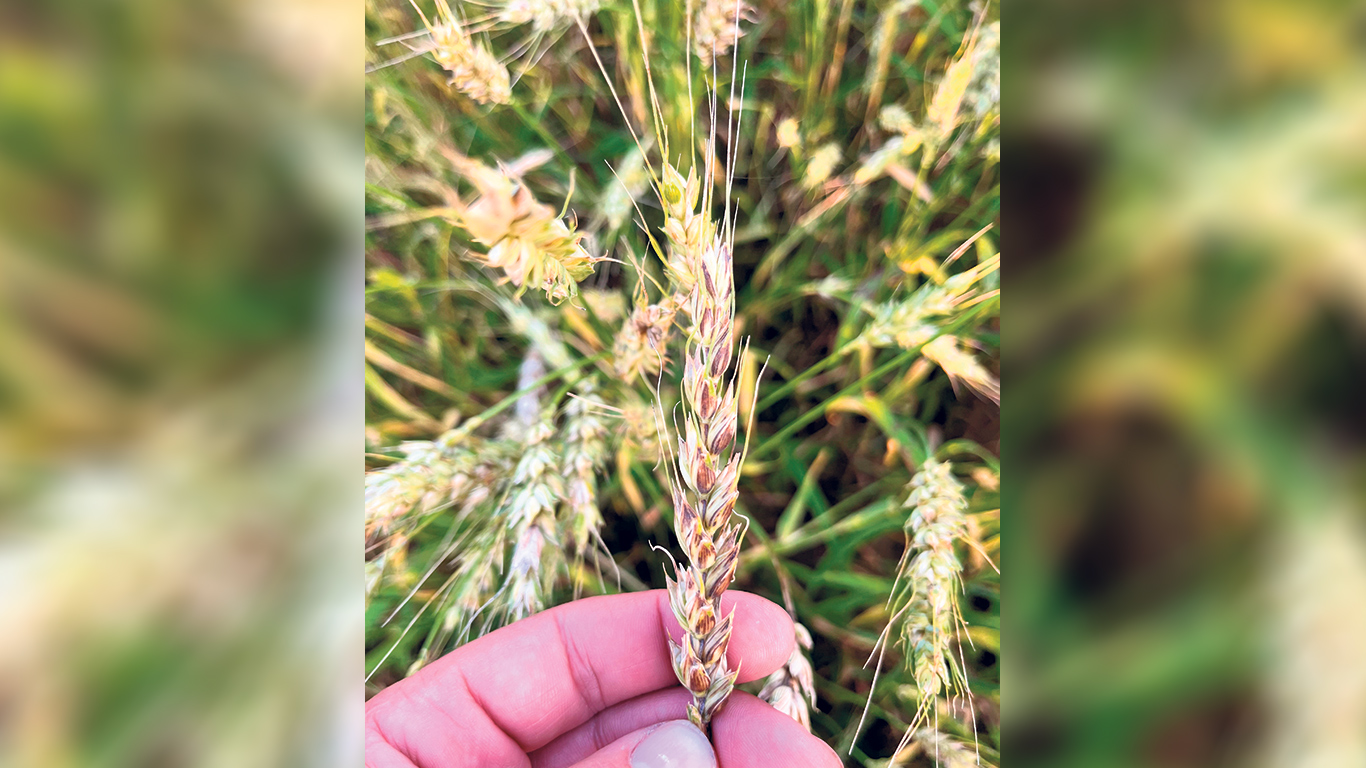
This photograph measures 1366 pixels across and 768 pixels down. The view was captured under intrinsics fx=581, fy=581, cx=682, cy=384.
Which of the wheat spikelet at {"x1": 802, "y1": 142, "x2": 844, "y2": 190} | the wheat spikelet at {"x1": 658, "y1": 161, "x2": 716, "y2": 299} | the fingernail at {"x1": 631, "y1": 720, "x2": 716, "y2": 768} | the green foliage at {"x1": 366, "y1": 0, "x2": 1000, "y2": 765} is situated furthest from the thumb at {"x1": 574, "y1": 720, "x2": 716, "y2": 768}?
the wheat spikelet at {"x1": 802, "y1": 142, "x2": 844, "y2": 190}

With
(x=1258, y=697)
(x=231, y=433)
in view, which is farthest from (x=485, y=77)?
(x=1258, y=697)

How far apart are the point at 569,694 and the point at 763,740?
0.17 metres

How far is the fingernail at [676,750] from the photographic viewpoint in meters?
Result: 0.44

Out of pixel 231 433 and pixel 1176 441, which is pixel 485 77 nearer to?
pixel 231 433

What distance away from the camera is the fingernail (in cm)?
44

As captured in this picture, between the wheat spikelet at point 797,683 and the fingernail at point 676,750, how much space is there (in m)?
0.06

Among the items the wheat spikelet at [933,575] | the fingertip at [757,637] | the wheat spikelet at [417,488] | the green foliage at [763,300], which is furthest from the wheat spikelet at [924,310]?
the wheat spikelet at [417,488]

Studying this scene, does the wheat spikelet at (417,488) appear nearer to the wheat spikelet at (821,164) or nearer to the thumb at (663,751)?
the thumb at (663,751)

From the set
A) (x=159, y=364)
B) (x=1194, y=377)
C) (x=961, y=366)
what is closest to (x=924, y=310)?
(x=961, y=366)

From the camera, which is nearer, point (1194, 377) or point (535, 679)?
point (1194, 377)

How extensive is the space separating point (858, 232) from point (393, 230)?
0.39m

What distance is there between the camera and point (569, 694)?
19.6 inches

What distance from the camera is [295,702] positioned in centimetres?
42

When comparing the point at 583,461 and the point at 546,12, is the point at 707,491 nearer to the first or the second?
the point at 583,461
